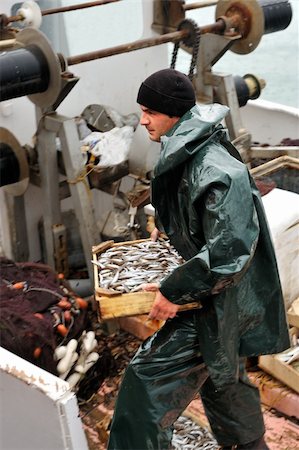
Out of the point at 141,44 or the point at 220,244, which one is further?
the point at 141,44

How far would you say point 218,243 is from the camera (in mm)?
2385

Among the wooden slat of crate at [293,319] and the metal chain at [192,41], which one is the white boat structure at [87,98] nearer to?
the metal chain at [192,41]

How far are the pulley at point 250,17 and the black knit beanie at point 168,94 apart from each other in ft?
8.87

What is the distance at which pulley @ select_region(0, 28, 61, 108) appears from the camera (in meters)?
3.83

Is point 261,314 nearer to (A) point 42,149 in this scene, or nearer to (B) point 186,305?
(B) point 186,305

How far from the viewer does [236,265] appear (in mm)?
2396

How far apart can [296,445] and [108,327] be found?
1.46 metres

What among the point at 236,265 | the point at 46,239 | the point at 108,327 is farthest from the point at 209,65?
the point at 236,265

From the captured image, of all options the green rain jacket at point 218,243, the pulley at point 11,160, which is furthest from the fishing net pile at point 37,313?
the green rain jacket at point 218,243

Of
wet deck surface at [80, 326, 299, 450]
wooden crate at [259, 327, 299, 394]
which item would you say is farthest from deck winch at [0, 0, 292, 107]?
wooden crate at [259, 327, 299, 394]

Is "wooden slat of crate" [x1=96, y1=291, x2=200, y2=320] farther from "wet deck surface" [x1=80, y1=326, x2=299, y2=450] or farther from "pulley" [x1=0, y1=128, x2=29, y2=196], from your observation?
"pulley" [x1=0, y1=128, x2=29, y2=196]

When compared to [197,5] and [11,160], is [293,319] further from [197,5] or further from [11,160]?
[197,5]

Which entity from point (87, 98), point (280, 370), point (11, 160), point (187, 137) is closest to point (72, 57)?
point (11, 160)

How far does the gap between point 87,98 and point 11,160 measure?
1101 millimetres
